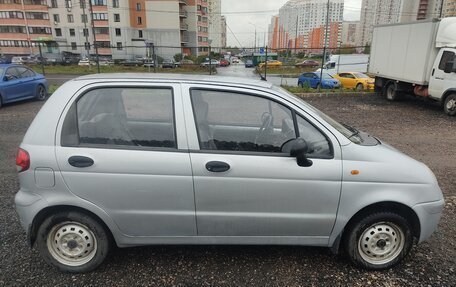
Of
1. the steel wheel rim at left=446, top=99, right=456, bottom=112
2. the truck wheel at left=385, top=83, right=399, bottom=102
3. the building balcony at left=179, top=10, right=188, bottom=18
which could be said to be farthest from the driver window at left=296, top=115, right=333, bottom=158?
the building balcony at left=179, top=10, right=188, bottom=18

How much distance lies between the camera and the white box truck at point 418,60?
10.4 metres

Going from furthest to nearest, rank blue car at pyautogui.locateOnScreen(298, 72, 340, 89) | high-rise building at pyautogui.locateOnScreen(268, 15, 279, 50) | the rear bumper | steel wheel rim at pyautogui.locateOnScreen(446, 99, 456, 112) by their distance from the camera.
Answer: high-rise building at pyautogui.locateOnScreen(268, 15, 279, 50) → blue car at pyautogui.locateOnScreen(298, 72, 340, 89) → steel wheel rim at pyautogui.locateOnScreen(446, 99, 456, 112) → the rear bumper

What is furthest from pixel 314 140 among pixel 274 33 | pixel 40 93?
pixel 274 33

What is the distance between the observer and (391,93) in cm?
1377

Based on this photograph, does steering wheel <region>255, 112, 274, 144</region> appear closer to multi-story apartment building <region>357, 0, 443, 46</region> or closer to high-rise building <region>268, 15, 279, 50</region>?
multi-story apartment building <region>357, 0, 443, 46</region>

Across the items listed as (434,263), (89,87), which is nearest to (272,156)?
(89,87)

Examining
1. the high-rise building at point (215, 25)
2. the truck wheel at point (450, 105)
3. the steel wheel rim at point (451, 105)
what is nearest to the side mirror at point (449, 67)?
the truck wheel at point (450, 105)

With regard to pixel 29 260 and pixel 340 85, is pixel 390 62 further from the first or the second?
pixel 29 260

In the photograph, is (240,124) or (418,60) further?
(418,60)

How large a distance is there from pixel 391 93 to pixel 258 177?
519 inches

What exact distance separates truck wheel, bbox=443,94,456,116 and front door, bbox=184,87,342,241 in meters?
9.97

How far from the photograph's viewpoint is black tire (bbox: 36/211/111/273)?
2.75 m

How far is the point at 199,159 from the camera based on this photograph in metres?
2.62

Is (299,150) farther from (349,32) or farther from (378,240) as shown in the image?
(349,32)
